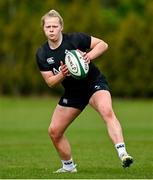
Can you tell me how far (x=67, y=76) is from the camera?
11750 mm

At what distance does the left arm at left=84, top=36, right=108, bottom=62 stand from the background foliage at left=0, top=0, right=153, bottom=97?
44.5 metres

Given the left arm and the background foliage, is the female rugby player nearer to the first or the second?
the left arm

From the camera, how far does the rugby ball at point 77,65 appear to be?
11461 mm

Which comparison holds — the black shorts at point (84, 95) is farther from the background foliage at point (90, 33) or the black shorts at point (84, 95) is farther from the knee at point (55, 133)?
the background foliage at point (90, 33)

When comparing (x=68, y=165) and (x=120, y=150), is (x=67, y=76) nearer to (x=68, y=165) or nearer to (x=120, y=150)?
A: (x=120, y=150)

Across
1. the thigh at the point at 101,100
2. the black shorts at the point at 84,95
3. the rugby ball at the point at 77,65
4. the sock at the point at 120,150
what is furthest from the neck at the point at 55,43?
the sock at the point at 120,150

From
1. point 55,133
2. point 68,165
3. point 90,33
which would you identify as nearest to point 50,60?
point 55,133

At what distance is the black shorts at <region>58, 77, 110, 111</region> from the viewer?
11.9 metres

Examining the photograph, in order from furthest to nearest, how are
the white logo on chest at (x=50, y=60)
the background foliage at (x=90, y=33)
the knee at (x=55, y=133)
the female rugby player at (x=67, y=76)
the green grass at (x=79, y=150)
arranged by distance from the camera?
the background foliage at (x=90, y=33) < the knee at (x=55, y=133) < the green grass at (x=79, y=150) < the white logo on chest at (x=50, y=60) < the female rugby player at (x=67, y=76)

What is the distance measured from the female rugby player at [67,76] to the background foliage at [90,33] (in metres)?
44.5

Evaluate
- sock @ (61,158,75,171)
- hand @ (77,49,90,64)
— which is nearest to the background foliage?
sock @ (61,158,75,171)

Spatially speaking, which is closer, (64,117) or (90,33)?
(64,117)

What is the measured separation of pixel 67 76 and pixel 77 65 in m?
0.37

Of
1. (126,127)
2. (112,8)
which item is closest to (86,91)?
(126,127)
